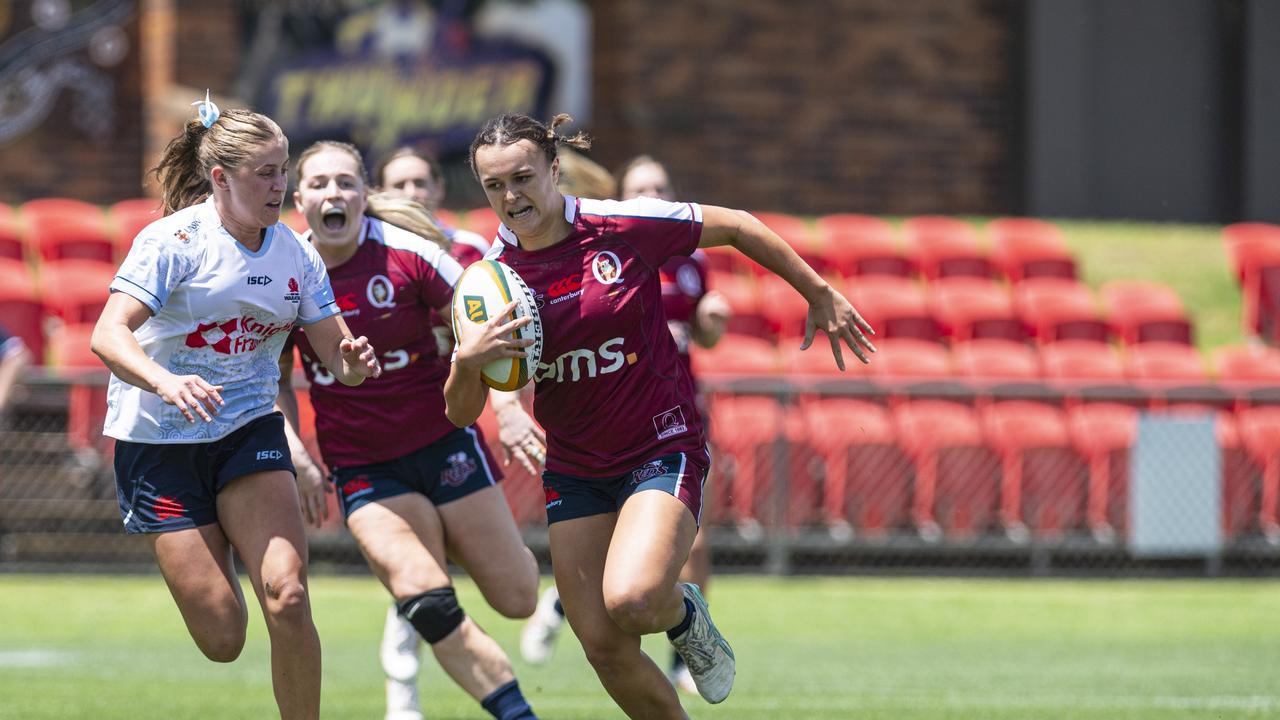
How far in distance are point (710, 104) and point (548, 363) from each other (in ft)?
49.2

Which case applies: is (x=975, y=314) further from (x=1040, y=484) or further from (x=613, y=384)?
(x=613, y=384)

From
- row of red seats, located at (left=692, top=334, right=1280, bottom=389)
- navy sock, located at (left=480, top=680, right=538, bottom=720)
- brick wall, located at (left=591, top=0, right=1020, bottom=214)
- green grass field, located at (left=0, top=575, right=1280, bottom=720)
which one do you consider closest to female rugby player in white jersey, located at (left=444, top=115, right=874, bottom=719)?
navy sock, located at (left=480, top=680, right=538, bottom=720)

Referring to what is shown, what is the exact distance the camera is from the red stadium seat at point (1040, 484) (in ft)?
43.4

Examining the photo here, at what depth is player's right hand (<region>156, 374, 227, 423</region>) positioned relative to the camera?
4.61 meters

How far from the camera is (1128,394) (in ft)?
44.0

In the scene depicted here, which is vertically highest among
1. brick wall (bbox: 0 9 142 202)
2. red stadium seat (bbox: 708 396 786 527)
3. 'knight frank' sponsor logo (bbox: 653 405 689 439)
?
brick wall (bbox: 0 9 142 202)

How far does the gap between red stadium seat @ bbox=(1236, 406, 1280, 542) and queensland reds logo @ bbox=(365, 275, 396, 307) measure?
29.9ft

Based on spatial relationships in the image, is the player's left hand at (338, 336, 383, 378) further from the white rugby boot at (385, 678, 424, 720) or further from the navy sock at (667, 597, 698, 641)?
the white rugby boot at (385, 678, 424, 720)

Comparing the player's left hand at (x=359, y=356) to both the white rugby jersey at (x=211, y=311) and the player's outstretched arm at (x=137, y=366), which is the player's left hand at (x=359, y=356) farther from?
the player's outstretched arm at (x=137, y=366)

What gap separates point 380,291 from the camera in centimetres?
618

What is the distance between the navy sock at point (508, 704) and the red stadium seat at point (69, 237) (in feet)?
32.9

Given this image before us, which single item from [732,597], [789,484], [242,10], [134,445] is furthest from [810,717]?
[242,10]

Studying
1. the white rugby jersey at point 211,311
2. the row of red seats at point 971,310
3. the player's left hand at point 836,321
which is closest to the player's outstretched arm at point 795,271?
the player's left hand at point 836,321

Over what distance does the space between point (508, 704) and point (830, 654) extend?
167 inches
